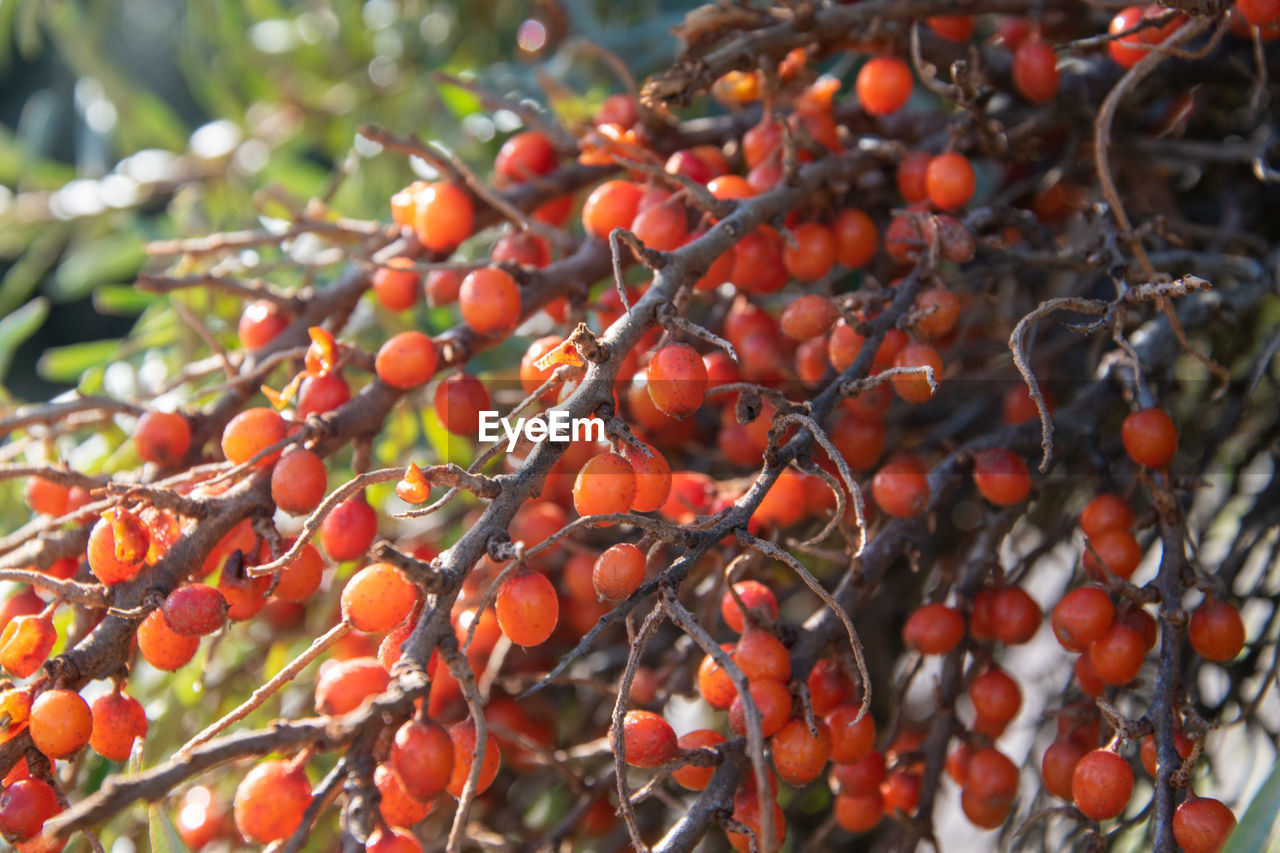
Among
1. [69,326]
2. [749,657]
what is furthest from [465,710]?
[69,326]

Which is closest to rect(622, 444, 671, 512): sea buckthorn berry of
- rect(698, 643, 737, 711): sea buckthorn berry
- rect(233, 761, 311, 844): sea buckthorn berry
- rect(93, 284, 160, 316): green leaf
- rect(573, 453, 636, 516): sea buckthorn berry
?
rect(573, 453, 636, 516): sea buckthorn berry

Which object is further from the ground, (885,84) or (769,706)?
(885,84)

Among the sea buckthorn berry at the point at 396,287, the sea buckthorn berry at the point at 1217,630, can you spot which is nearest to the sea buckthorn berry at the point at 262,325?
the sea buckthorn berry at the point at 396,287

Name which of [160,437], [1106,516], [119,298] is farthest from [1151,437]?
[119,298]

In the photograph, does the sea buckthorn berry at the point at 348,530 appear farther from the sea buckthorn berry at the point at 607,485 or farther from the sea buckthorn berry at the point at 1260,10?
the sea buckthorn berry at the point at 1260,10

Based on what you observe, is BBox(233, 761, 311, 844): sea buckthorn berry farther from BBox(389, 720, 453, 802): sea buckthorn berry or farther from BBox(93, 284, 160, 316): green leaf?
BBox(93, 284, 160, 316): green leaf

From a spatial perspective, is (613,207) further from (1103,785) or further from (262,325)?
(1103,785)

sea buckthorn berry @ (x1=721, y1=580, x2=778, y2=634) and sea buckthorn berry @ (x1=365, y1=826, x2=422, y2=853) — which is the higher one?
sea buckthorn berry @ (x1=365, y1=826, x2=422, y2=853)
